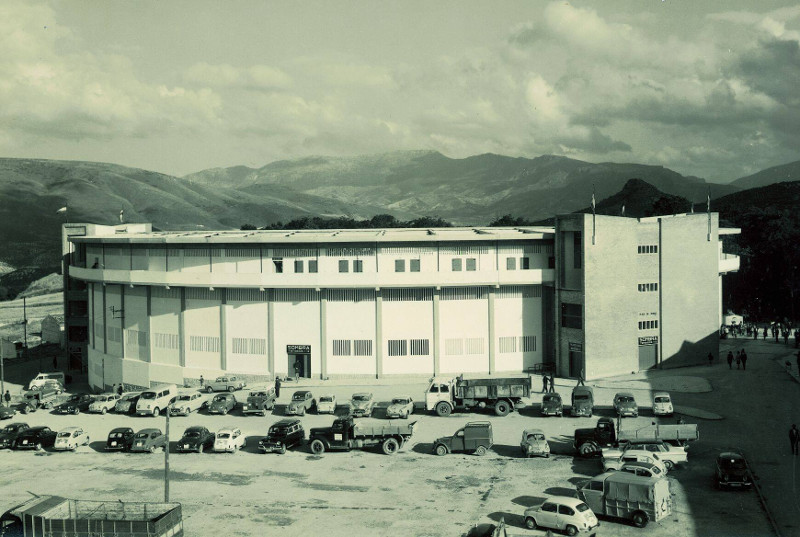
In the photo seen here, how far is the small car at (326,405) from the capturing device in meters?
56.0

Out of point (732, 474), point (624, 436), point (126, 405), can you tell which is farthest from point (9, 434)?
point (732, 474)

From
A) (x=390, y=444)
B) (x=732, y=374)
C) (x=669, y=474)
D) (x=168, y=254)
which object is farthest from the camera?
(x=168, y=254)

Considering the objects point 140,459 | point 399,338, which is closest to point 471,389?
point 399,338

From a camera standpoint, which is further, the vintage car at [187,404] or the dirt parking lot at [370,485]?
the vintage car at [187,404]

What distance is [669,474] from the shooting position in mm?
39625

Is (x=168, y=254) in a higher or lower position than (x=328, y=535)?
higher

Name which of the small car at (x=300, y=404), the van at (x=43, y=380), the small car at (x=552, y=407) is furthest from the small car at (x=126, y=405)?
the small car at (x=552, y=407)

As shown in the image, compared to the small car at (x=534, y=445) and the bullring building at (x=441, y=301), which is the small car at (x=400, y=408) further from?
the bullring building at (x=441, y=301)

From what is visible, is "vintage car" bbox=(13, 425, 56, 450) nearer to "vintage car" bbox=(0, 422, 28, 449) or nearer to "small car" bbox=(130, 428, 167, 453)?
"vintage car" bbox=(0, 422, 28, 449)

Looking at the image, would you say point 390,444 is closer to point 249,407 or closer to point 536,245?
point 249,407

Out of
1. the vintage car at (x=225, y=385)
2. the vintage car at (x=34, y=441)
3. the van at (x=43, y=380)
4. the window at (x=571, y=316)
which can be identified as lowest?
the vintage car at (x=34, y=441)

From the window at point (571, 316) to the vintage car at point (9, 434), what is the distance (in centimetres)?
4542

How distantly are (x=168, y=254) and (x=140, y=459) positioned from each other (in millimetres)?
28922

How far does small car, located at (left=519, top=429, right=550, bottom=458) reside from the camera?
43531mm
